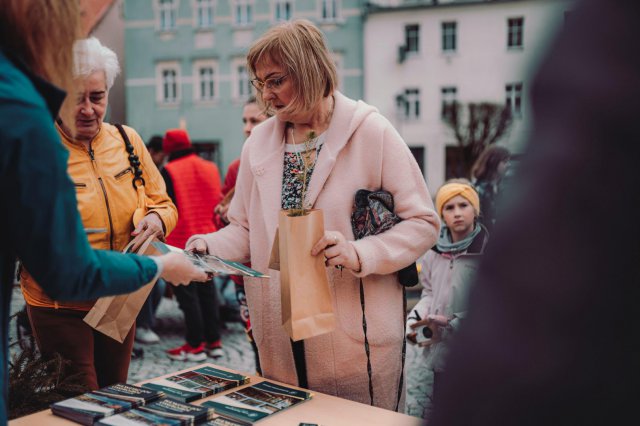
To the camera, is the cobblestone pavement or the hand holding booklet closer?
the hand holding booklet

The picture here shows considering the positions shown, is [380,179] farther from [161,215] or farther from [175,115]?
[175,115]

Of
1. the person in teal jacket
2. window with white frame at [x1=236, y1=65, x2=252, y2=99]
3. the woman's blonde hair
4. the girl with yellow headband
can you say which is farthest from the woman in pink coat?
window with white frame at [x1=236, y1=65, x2=252, y2=99]

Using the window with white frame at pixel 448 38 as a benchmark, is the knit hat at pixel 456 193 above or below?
below

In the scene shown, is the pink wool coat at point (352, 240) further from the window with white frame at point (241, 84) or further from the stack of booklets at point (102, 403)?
the window with white frame at point (241, 84)

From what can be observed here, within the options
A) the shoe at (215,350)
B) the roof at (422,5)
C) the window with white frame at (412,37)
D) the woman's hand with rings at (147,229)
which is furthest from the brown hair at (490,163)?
the window with white frame at (412,37)

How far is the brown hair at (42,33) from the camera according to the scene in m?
1.13

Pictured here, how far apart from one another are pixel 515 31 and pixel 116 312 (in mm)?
25338

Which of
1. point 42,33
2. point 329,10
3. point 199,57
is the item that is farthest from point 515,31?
point 42,33

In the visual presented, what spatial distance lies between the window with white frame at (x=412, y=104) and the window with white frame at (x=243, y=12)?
765cm

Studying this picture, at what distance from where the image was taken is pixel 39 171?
3.52 ft

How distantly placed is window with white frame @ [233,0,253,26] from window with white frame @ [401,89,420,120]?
7.65 meters

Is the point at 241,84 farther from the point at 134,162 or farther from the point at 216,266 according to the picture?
the point at 216,266

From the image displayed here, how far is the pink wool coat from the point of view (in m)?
2.02

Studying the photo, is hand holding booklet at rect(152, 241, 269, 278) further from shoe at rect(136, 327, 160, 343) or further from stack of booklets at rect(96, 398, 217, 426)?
shoe at rect(136, 327, 160, 343)
